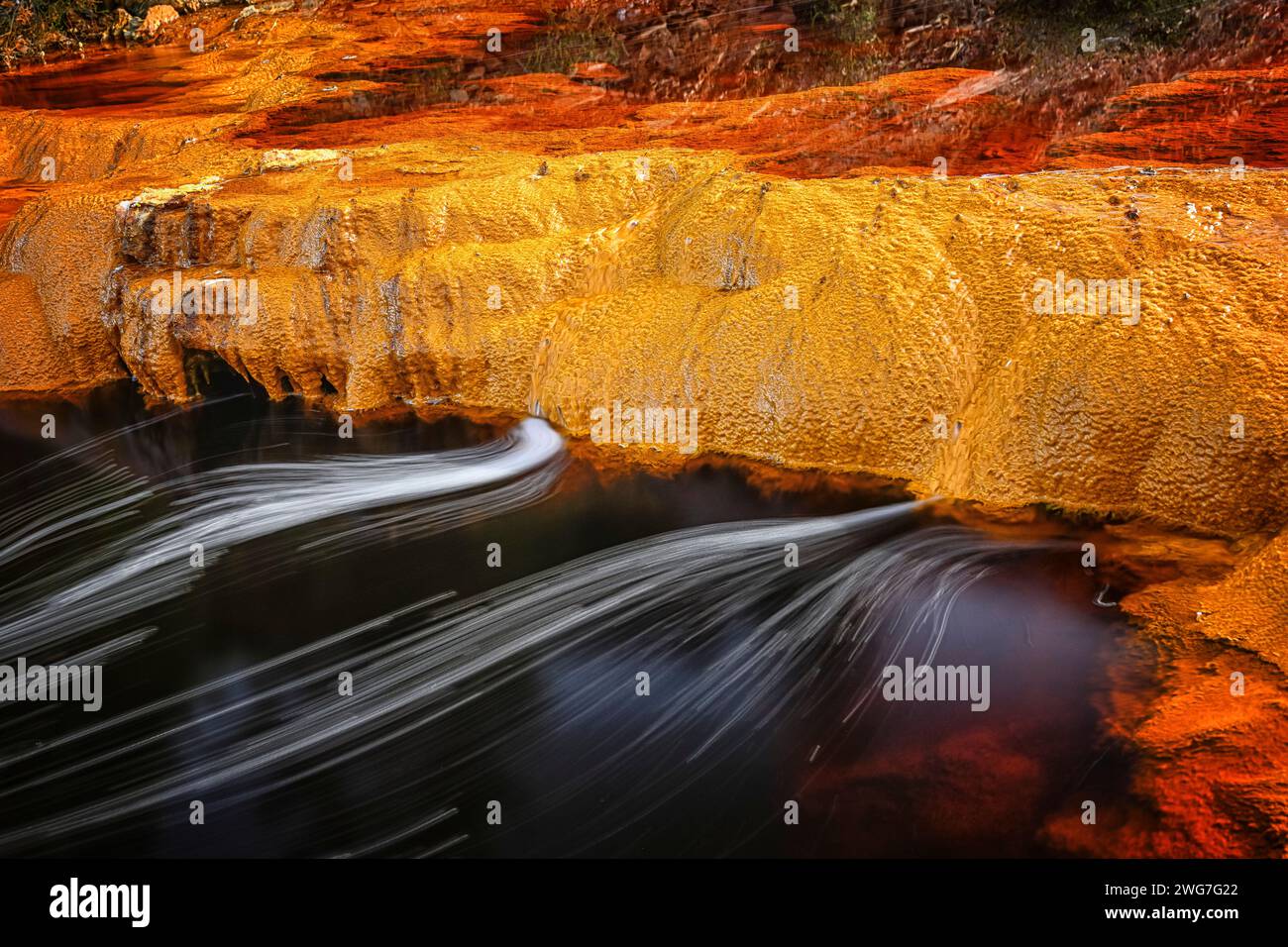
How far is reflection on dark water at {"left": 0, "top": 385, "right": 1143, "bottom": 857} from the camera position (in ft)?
8.34

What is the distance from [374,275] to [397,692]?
3.12m

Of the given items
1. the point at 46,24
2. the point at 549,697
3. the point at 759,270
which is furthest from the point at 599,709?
the point at 46,24

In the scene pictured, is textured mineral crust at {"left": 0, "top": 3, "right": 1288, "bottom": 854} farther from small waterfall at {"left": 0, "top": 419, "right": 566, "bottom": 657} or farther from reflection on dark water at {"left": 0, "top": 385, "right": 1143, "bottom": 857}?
small waterfall at {"left": 0, "top": 419, "right": 566, "bottom": 657}

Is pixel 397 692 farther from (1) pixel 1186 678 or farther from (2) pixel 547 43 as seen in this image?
(2) pixel 547 43

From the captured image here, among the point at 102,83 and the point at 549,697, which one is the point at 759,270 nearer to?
the point at 549,697

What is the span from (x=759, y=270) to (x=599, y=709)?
8.19ft

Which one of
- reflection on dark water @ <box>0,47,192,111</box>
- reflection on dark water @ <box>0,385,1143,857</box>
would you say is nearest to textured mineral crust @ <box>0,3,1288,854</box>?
reflection on dark water @ <box>0,47,192,111</box>

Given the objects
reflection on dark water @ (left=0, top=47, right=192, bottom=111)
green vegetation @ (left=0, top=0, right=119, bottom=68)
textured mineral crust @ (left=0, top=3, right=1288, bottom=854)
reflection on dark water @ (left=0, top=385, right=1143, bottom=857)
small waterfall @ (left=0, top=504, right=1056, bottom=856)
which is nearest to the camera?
reflection on dark water @ (left=0, top=385, right=1143, bottom=857)

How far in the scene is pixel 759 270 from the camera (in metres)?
4.63

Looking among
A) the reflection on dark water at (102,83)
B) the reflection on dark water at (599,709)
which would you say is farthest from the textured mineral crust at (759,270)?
the reflection on dark water at (599,709)

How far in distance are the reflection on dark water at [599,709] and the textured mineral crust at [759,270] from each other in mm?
292

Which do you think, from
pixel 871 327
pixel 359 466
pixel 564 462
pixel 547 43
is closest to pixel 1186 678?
pixel 871 327

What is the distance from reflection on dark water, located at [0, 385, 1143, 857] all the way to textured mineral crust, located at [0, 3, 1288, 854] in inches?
11.5

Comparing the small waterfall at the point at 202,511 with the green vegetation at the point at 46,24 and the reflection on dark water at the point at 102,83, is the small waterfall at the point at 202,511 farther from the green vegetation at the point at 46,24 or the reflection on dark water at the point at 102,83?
the green vegetation at the point at 46,24
